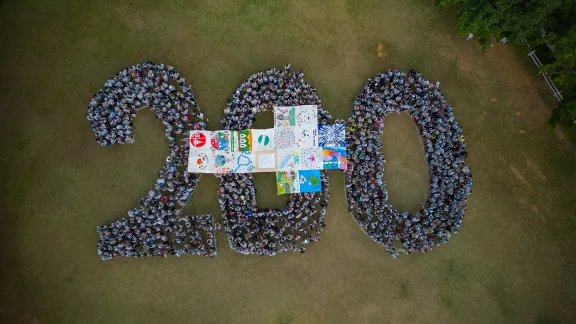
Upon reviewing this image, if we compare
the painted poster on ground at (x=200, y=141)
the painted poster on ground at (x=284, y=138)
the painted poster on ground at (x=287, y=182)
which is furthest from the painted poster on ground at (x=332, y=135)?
the painted poster on ground at (x=200, y=141)

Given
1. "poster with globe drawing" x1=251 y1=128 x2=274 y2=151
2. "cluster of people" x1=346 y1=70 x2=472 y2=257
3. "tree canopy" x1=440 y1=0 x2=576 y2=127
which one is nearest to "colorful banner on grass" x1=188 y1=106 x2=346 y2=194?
"poster with globe drawing" x1=251 y1=128 x2=274 y2=151

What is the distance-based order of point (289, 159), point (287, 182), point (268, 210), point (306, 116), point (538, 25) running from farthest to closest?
point (306, 116) → point (289, 159) → point (287, 182) → point (268, 210) → point (538, 25)

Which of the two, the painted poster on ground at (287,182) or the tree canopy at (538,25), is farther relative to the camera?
the painted poster on ground at (287,182)

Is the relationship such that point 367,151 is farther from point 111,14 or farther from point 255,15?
point 111,14

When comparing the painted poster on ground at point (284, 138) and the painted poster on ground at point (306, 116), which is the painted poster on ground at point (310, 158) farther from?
the painted poster on ground at point (306, 116)

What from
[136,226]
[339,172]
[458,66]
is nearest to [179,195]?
[136,226]

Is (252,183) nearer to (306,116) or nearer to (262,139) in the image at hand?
(262,139)

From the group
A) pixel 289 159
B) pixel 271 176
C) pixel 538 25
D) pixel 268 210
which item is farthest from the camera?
pixel 271 176

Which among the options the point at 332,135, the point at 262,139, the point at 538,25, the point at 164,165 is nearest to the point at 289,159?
the point at 262,139
